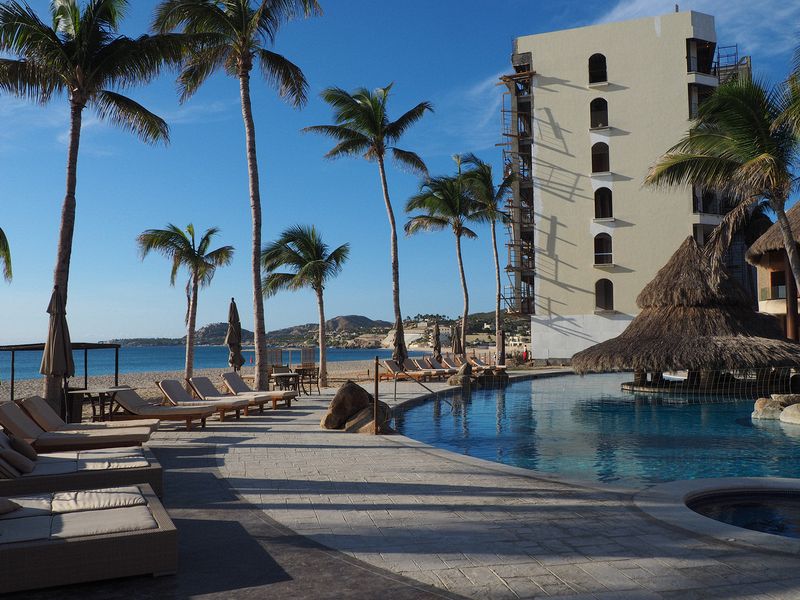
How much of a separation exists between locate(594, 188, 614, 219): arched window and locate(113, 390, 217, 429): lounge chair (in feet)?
93.0

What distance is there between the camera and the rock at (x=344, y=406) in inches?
439

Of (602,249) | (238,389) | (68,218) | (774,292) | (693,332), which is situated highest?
(602,249)

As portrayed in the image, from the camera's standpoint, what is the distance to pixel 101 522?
402cm

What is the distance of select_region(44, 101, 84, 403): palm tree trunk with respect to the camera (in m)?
11.0

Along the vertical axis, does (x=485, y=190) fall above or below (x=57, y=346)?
above

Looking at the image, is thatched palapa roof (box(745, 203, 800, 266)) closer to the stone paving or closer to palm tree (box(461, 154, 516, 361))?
palm tree (box(461, 154, 516, 361))

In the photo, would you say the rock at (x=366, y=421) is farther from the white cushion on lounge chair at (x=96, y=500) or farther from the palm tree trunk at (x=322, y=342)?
the palm tree trunk at (x=322, y=342)

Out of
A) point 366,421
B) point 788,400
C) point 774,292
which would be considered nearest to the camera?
point 366,421

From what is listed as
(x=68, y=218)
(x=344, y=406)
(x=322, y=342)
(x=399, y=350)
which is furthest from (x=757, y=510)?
(x=322, y=342)

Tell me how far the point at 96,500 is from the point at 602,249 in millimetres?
33214

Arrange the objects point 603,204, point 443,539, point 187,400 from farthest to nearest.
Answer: point 603,204 → point 187,400 → point 443,539

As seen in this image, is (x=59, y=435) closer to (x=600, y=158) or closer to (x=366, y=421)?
(x=366, y=421)

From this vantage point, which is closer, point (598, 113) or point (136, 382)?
point (598, 113)

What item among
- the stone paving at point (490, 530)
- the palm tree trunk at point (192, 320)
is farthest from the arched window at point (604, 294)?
the stone paving at point (490, 530)
